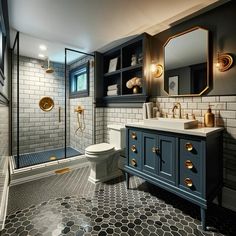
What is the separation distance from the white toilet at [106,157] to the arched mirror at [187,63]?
1.09 m

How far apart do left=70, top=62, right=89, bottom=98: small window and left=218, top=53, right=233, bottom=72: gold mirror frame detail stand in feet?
8.34

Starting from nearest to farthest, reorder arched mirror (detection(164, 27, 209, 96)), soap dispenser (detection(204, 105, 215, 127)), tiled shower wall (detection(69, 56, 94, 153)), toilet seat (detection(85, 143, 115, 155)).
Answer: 1. soap dispenser (detection(204, 105, 215, 127))
2. arched mirror (detection(164, 27, 209, 96))
3. toilet seat (detection(85, 143, 115, 155))
4. tiled shower wall (detection(69, 56, 94, 153))

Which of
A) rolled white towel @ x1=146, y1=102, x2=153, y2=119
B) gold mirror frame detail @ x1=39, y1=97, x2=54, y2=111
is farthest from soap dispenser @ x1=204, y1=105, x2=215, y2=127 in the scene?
gold mirror frame detail @ x1=39, y1=97, x2=54, y2=111

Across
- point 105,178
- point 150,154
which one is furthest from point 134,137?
point 105,178

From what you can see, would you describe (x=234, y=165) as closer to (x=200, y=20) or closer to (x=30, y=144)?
(x=200, y=20)

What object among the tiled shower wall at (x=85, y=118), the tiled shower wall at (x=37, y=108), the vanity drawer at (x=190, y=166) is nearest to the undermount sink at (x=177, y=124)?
the vanity drawer at (x=190, y=166)

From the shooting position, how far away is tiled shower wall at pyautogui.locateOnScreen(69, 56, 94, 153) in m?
3.46

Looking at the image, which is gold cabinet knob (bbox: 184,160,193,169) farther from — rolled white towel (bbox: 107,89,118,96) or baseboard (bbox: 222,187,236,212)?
rolled white towel (bbox: 107,89,118,96)

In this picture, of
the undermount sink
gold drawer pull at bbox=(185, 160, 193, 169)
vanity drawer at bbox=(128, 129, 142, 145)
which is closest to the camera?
gold drawer pull at bbox=(185, 160, 193, 169)

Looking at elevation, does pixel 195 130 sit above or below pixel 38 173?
above

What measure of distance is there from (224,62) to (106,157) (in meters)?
1.91

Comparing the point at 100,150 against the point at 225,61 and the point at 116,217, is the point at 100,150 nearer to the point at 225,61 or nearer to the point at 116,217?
the point at 116,217

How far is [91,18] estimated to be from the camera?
80.1 inches

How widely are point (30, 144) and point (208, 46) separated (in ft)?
12.6
